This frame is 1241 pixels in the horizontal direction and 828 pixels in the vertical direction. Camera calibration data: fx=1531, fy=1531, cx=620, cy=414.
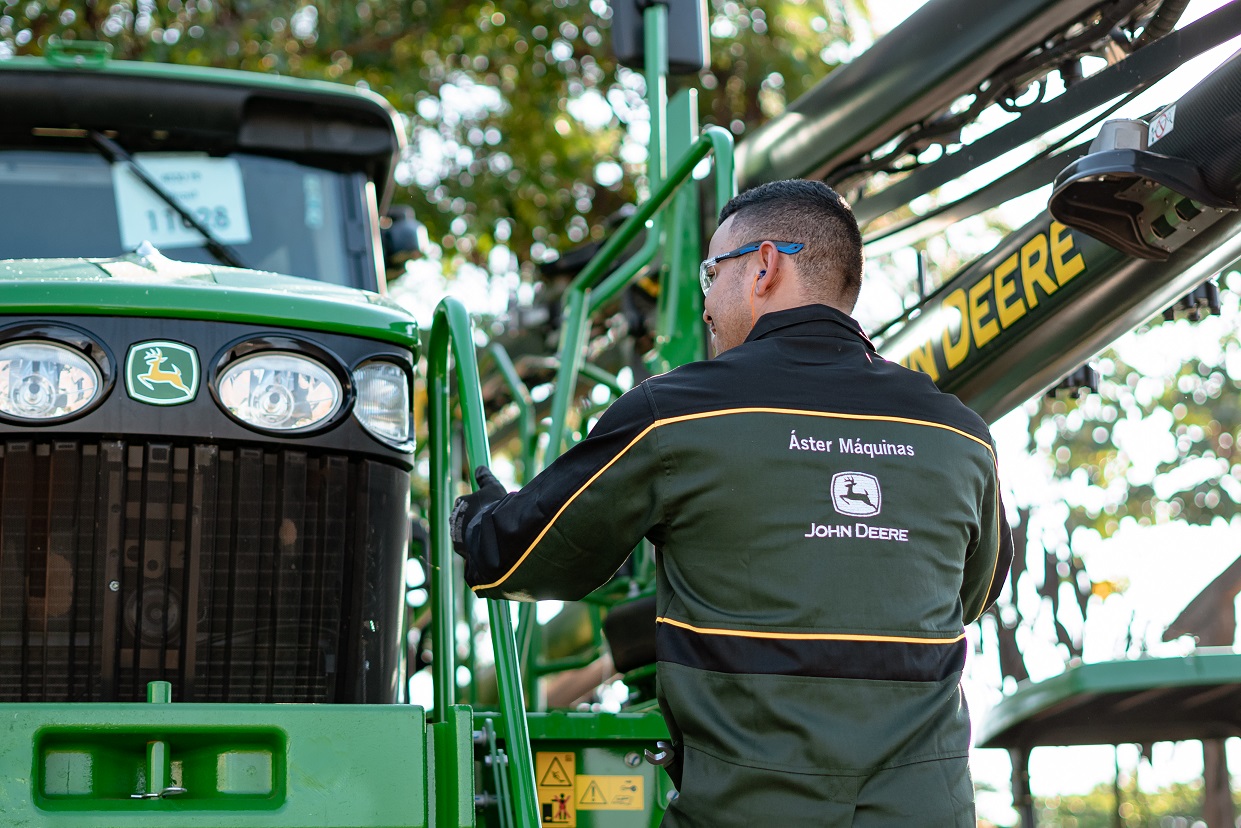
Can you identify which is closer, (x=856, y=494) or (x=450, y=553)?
(x=856, y=494)

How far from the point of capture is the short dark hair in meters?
2.84

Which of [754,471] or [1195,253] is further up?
[1195,253]

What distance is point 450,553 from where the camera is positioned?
11.7 ft

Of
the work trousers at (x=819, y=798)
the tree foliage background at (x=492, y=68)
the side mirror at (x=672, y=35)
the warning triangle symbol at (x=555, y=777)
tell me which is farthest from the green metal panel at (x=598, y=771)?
the tree foliage background at (x=492, y=68)

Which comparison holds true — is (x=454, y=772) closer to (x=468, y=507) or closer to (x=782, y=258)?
(x=468, y=507)

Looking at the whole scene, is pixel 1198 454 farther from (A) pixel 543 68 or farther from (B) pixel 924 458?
(B) pixel 924 458

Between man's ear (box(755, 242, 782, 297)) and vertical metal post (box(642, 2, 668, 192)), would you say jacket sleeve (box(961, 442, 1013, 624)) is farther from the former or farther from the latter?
vertical metal post (box(642, 2, 668, 192))

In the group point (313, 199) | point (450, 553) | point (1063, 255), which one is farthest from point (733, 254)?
point (313, 199)

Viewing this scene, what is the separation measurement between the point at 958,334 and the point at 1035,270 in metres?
0.38

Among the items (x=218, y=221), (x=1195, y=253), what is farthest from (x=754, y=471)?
(x=218, y=221)

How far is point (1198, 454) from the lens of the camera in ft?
36.2

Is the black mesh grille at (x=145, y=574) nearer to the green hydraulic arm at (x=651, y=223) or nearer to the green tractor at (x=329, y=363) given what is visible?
the green tractor at (x=329, y=363)

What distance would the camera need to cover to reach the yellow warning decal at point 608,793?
3564 mm

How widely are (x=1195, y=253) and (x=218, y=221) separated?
2.78 metres
